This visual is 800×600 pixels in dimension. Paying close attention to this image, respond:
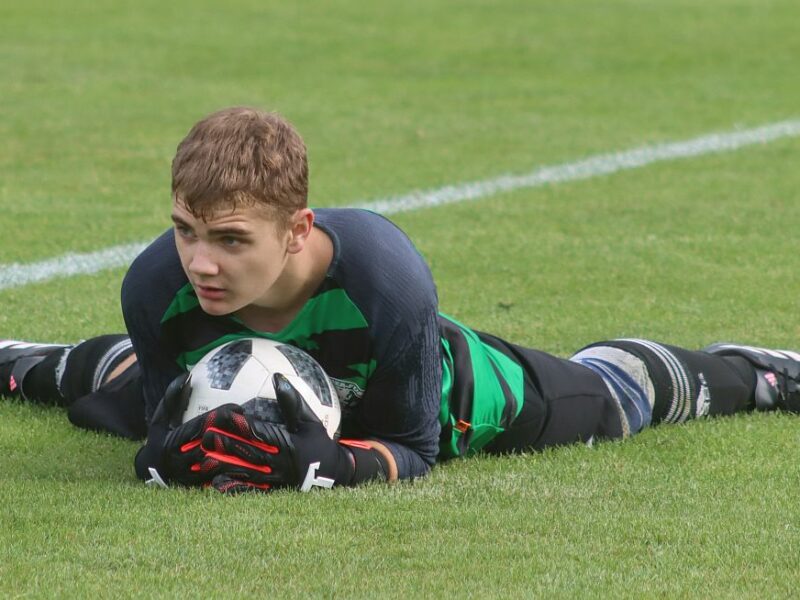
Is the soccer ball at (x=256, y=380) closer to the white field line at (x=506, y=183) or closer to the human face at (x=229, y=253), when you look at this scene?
the human face at (x=229, y=253)

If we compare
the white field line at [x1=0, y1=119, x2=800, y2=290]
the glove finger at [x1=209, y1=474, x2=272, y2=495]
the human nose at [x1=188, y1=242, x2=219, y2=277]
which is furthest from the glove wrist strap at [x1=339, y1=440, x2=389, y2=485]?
the white field line at [x1=0, y1=119, x2=800, y2=290]

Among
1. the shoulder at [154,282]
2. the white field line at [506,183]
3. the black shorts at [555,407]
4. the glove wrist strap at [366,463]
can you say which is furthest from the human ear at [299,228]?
the white field line at [506,183]

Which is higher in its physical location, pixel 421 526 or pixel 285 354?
pixel 285 354

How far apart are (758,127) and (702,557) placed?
8041 millimetres

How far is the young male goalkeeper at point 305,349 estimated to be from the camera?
3.65m

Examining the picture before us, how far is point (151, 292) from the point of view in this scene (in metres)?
4.02

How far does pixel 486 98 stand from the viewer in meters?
12.0

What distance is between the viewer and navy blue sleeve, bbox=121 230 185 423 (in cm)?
401

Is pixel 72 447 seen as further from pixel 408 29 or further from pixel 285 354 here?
pixel 408 29

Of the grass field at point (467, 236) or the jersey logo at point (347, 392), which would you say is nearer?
the grass field at point (467, 236)

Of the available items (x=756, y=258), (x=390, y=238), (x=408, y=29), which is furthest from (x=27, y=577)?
(x=408, y=29)

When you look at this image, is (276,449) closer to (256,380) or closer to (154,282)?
(256,380)

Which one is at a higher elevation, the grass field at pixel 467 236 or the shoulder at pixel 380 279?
the shoulder at pixel 380 279

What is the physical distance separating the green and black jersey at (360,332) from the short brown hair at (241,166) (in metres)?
0.29
